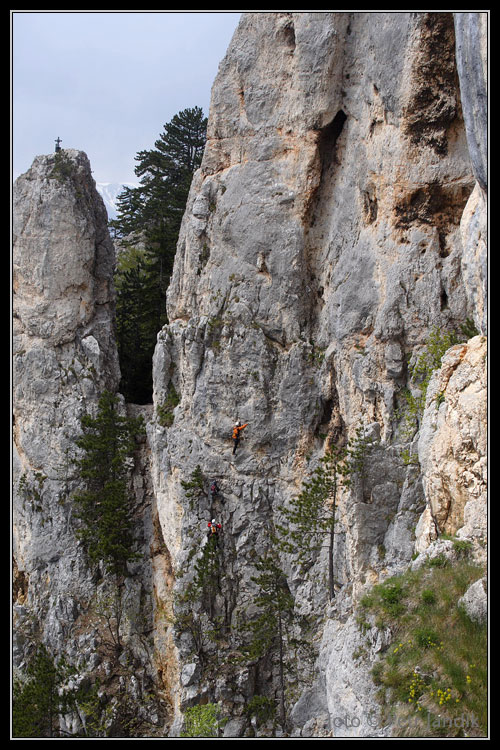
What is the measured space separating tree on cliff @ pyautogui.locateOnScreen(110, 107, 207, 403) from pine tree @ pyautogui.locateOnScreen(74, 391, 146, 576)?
227 inches

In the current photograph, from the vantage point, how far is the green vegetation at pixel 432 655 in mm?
12781

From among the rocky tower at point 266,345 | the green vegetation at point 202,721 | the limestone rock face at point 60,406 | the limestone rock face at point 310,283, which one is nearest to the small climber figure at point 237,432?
the limestone rock face at point 310,283

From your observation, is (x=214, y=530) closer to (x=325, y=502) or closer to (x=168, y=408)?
(x=325, y=502)

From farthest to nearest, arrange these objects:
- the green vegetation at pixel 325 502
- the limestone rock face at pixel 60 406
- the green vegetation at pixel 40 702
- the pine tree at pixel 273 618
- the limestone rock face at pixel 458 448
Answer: the limestone rock face at pixel 60 406 < the pine tree at pixel 273 618 < the green vegetation at pixel 40 702 < the green vegetation at pixel 325 502 < the limestone rock face at pixel 458 448

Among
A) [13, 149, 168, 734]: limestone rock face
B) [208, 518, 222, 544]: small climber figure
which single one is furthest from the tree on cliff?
[208, 518, 222, 544]: small climber figure

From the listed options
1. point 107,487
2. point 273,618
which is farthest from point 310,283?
point 273,618

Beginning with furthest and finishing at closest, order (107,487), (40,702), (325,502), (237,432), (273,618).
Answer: (107,487) < (237,432) < (40,702) < (273,618) < (325,502)

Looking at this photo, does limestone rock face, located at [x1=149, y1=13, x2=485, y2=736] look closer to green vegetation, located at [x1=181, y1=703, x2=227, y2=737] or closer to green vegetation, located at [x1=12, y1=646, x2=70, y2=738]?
green vegetation, located at [x1=181, y1=703, x2=227, y2=737]

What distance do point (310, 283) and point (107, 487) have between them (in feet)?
44.3

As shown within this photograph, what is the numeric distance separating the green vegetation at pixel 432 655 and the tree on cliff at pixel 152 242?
980 inches

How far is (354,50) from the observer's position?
88.5 ft

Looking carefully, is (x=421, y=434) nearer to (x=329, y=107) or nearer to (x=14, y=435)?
(x=329, y=107)

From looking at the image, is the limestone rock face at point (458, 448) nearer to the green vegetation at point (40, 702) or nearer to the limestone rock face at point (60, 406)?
the green vegetation at point (40, 702)

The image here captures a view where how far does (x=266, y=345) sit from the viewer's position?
28406mm
